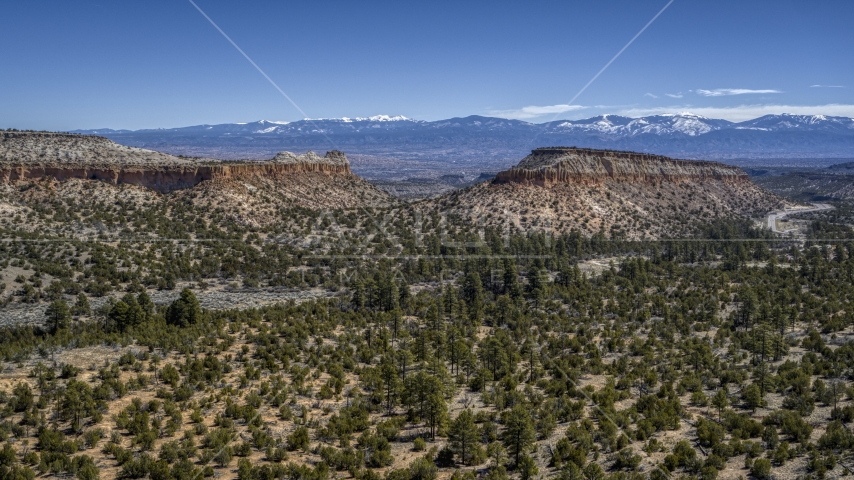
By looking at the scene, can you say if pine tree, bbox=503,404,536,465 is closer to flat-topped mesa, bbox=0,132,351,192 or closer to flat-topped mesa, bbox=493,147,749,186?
flat-topped mesa, bbox=493,147,749,186

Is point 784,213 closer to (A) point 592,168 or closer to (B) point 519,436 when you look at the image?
(A) point 592,168

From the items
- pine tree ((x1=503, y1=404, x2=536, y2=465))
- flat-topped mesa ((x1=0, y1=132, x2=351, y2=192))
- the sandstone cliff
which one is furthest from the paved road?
pine tree ((x1=503, y1=404, x2=536, y2=465))

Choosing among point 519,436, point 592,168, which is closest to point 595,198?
point 592,168

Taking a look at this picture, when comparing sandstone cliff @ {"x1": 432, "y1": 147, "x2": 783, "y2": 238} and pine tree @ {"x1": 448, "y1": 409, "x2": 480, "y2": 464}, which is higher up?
sandstone cliff @ {"x1": 432, "y1": 147, "x2": 783, "y2": 238}

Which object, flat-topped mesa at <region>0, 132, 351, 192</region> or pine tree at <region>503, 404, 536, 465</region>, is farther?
flat-topped mesa at <region>0, 132, 351, 192</region>

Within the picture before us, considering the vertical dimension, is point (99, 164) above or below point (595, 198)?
above

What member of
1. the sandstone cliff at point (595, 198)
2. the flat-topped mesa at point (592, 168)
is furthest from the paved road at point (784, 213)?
the flat-topped mesa at point (592, 168)
